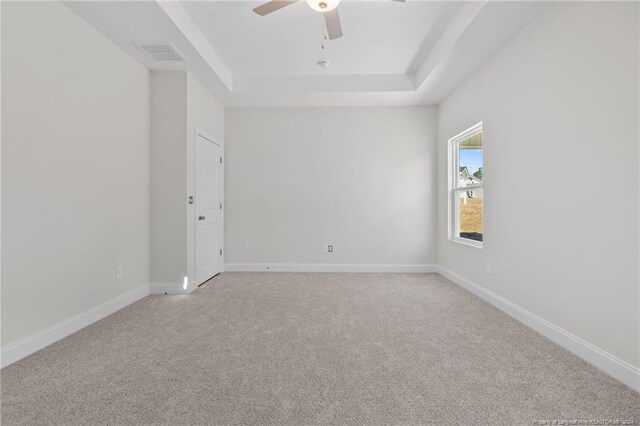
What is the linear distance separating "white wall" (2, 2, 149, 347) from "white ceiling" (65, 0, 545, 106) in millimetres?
371

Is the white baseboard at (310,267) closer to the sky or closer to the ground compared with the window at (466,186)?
closer to the ground

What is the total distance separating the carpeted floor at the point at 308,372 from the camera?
1.40m

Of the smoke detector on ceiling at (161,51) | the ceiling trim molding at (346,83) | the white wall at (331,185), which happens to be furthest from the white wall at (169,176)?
the white wall at (331,185)

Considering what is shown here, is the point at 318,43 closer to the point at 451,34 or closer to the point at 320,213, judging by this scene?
the point at 451,34

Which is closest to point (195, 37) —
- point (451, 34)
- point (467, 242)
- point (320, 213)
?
point (451, 34)

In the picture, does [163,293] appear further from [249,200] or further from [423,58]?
[423,58]

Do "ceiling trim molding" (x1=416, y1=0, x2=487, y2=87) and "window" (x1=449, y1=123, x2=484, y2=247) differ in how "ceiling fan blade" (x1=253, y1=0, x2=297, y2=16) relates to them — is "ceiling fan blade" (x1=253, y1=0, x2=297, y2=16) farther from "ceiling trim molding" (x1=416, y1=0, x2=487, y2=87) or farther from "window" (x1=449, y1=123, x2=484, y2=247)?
"window" (x1=449, y1=123, x2=484, y2=247)

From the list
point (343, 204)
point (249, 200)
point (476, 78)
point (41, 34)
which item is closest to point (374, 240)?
point (343, 204)

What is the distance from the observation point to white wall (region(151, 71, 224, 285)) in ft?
11.0

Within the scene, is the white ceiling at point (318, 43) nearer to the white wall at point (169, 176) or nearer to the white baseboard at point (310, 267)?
the white wall at point (169, 176)

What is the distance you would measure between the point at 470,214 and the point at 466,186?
1.23 ft

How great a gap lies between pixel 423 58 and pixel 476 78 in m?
0.69

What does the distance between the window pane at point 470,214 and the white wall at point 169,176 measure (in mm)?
3585

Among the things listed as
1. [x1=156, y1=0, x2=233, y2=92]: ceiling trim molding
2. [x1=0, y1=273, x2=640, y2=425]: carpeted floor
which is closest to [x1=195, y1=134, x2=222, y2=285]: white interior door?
[x1=156, y1=0, x2=233, y2=92]: ceiling trim molding
